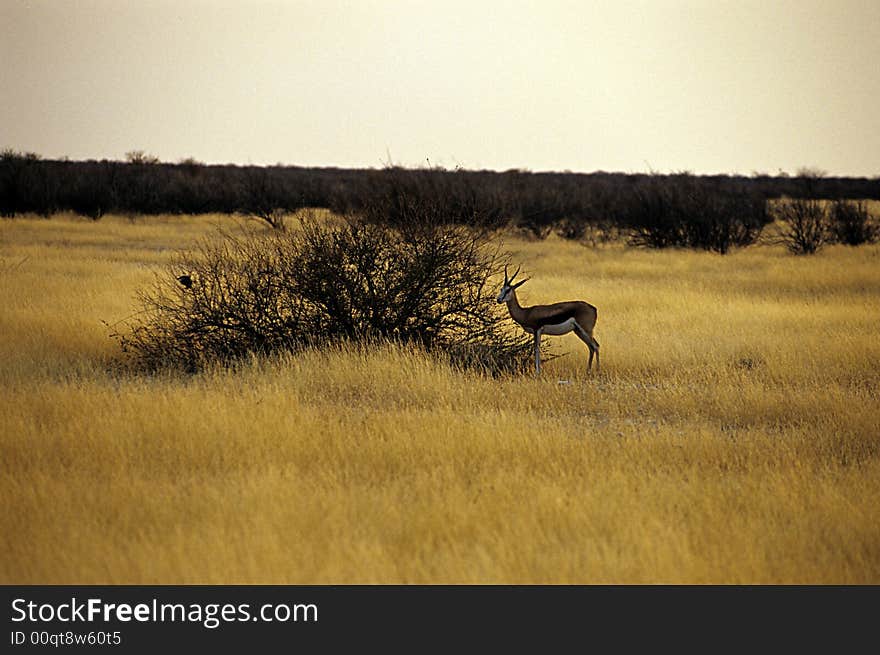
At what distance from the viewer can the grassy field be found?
5.18 m

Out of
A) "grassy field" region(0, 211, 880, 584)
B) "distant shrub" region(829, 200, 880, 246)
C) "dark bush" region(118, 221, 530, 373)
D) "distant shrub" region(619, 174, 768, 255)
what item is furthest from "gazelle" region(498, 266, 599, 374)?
"distant shrub" region(829, 200, 880, 246)

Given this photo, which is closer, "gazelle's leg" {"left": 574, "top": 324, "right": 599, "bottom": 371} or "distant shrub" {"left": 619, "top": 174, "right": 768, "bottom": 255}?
"gazelle's leg" {"left": 574, "top": 324, "right": 599, "bottom": 371}

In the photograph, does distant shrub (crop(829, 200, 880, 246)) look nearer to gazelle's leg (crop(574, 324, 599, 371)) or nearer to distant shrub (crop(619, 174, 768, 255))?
distant shrub (crop(619, 174, 768, 255))

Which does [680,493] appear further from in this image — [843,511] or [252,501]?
[252,501]

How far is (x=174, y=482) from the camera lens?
655 cm

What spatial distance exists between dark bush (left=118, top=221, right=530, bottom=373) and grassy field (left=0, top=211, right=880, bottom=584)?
2.71ft

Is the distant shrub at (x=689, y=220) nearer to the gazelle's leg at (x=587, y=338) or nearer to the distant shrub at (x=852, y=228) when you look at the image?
the distant shrub at (x=852, y=228)

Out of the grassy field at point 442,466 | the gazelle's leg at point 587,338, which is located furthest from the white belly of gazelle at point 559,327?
the grassy field at point 442,466

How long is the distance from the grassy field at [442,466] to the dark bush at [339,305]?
32.5 inches

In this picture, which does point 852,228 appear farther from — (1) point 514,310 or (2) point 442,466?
(2) point 442,466

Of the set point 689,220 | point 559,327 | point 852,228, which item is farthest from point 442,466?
point 852,228

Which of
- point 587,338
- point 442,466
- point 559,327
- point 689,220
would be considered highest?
point 689,220

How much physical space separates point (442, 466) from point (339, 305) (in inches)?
192

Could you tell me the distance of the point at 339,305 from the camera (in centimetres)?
1148
